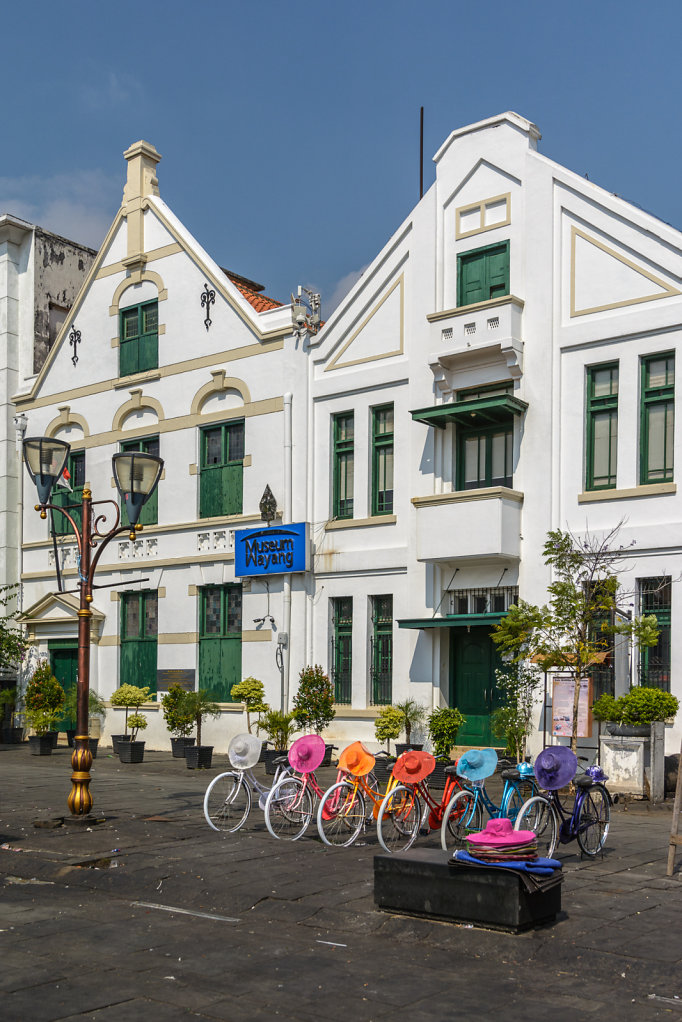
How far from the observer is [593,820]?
39.0 feet

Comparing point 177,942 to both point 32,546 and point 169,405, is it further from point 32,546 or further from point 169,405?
point 32,546

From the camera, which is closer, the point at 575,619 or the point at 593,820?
the point at 593,820

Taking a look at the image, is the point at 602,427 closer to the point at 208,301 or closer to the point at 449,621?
the point at 449,621

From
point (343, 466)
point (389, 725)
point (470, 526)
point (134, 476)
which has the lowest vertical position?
point (389, 725)

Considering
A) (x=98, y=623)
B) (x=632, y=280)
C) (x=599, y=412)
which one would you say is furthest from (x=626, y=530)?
(x=98, y=623)

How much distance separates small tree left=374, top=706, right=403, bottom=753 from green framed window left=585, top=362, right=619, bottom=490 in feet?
18.9

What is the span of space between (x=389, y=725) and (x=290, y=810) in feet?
25.6

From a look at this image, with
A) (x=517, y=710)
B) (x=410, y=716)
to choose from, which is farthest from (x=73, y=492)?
(x=517, y=710)

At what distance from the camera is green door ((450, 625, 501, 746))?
20953 millimetres

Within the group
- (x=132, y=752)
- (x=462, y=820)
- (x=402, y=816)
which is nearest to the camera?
(x=462, y=820)

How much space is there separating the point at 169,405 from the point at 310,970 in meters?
20.5

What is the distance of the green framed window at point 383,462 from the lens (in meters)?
23.0

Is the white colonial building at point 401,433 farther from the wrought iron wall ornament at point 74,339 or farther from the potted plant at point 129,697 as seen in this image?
the potted plant at point 129,697

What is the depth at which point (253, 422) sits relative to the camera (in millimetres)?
25172
